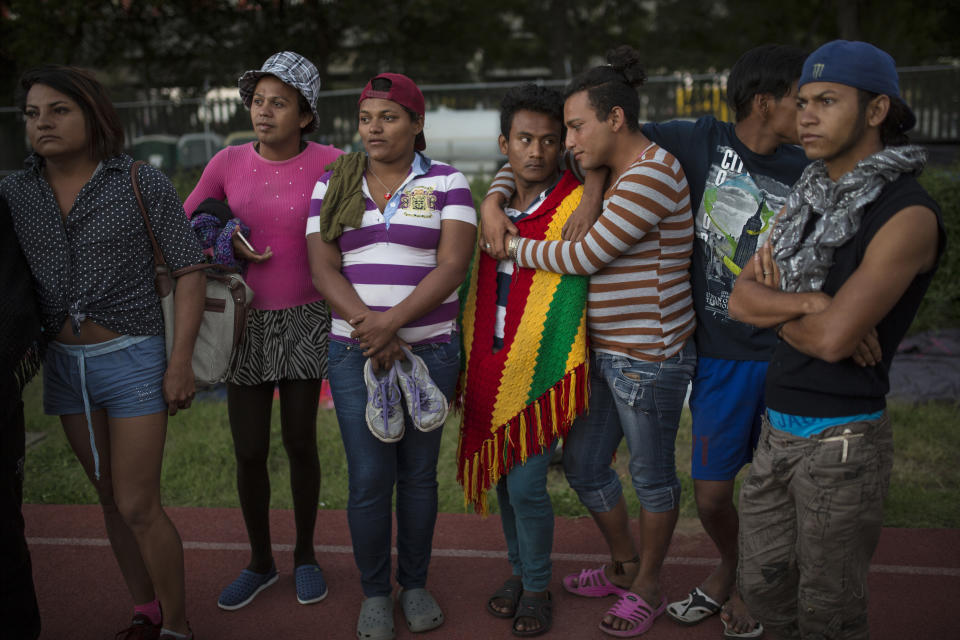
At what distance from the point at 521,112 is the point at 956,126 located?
431 inches

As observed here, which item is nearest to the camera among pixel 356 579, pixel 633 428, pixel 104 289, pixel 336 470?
pixel 104 289

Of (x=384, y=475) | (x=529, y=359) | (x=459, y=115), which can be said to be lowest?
(x=384, y=475)

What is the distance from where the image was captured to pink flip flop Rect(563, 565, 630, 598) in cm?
365

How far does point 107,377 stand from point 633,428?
6.25 feet

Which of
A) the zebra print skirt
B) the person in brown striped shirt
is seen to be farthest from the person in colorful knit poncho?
the zebra print skirt

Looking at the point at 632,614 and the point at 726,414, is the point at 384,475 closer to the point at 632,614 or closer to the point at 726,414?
the point at 632,614

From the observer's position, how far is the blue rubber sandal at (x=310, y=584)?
3.68 meters

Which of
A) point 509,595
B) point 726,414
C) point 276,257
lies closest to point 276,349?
point 276,257

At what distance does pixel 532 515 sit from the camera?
3332 mm

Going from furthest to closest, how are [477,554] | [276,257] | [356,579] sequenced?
[477,554]
[356,579]
[276,257]

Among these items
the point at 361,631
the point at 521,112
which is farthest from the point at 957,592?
the point at 521,112

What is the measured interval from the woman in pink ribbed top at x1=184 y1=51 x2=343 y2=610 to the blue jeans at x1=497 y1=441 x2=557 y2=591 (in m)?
0.92

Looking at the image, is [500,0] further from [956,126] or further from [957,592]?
[957,592]

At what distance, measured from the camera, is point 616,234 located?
299 centimetres
